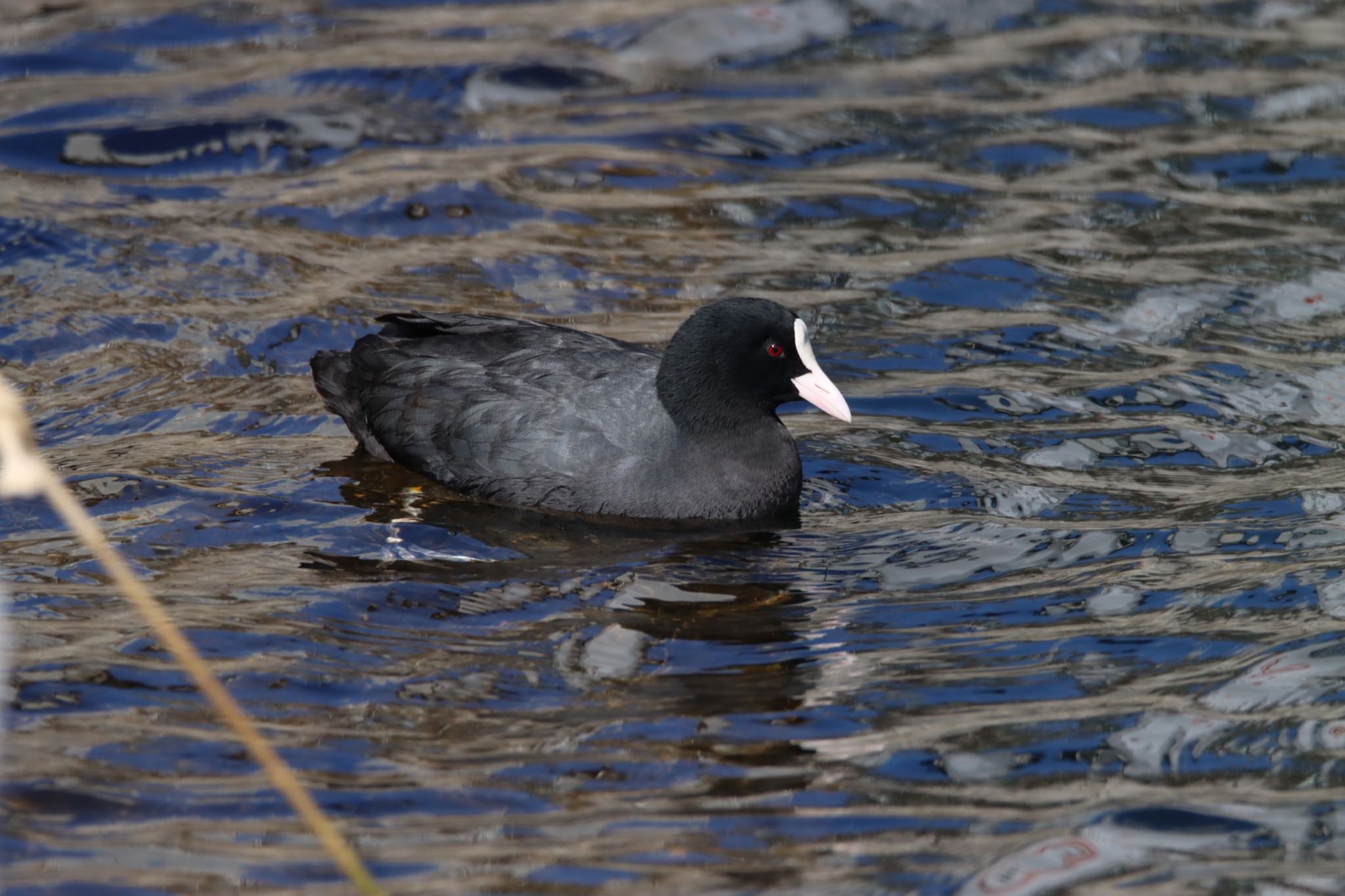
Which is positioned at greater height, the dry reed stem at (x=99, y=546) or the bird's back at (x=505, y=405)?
the dry reed stem at (x=99, y=546)

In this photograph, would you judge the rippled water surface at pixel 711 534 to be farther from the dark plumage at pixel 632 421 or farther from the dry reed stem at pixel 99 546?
the dry reed stem at pixel 99 546


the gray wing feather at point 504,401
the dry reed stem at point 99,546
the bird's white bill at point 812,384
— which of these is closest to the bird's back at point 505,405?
the gray wing feather at point 504,401

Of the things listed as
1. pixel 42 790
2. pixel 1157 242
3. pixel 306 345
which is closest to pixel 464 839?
pixel 42 790

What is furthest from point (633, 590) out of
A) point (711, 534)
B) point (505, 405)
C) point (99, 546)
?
point (99, 546)

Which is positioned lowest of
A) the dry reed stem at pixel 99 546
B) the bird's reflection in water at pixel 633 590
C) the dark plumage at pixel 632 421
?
the bird's reflection in water at pixel 633 590

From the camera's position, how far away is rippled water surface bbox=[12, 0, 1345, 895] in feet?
12.5

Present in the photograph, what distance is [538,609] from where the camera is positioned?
4.98 m

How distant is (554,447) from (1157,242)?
12.1 ft

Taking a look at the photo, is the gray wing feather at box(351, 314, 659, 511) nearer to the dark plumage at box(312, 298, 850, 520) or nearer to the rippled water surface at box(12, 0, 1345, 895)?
the dark plumage at box(312, 298, 850, 520)

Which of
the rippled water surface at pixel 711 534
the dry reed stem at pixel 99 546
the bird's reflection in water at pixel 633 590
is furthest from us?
the bird's reflection in water at pixel 633 590

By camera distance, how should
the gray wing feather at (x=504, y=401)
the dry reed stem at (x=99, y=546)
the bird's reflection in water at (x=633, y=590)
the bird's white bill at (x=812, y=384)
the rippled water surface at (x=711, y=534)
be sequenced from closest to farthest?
1. the dry reed stem at (x=99, y=546)
2. the rippled water surface at (x=711, y=534)
3. the bird's reflection in water at (x=633, y=590)
4. the bird's white bill at (x=812, y=384)
5. the gray wing feather at (x=504, y=401)

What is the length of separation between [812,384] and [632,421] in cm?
63

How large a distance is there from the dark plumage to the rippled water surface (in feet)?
0.47

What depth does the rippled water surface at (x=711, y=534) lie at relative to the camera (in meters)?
3.79
